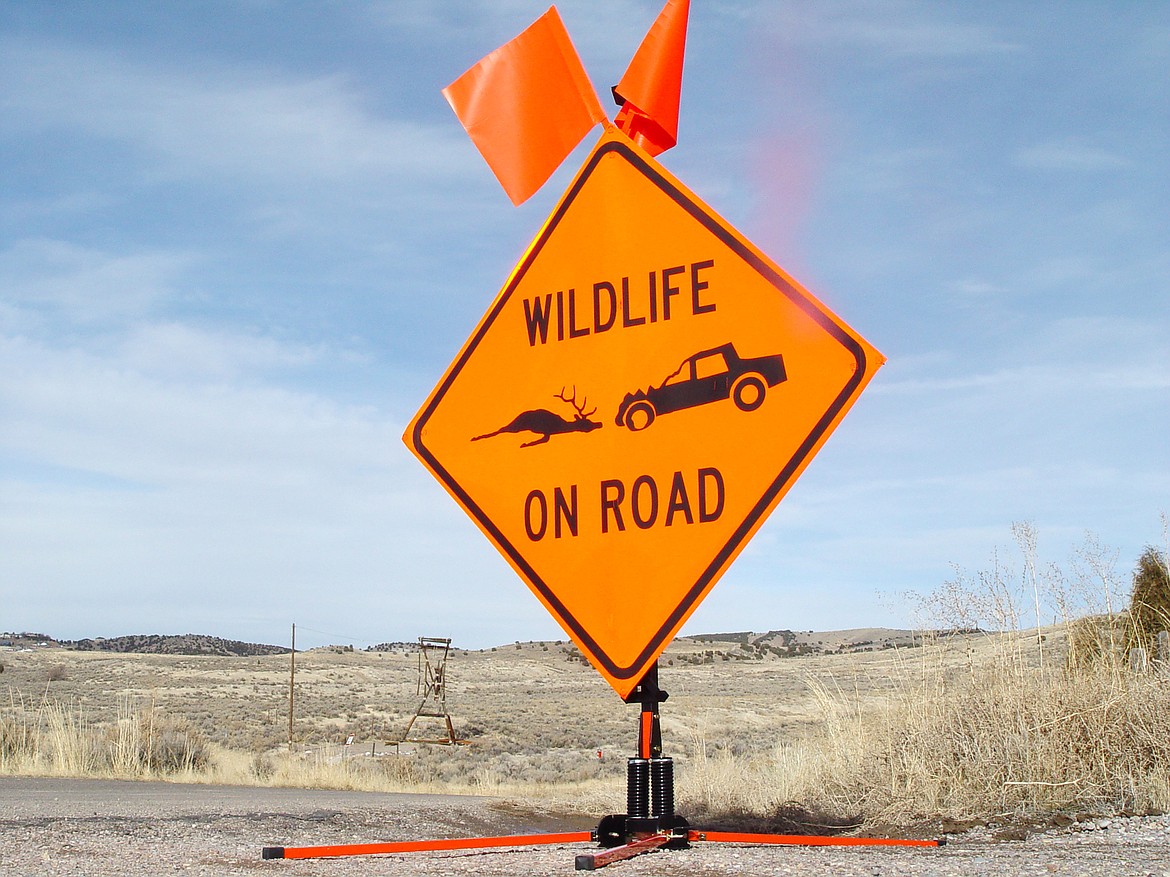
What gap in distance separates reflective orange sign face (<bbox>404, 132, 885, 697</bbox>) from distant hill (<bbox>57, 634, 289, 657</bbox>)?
83.4 m

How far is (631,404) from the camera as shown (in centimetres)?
340

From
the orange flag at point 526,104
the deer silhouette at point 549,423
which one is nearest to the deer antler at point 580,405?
the deer silhouette at point 549,423

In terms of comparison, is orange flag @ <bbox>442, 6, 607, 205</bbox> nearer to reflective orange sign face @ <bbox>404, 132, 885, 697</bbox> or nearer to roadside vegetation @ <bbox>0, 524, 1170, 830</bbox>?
reflective orange sign face @ <bbox>404, 132, 885, 697</bbox>

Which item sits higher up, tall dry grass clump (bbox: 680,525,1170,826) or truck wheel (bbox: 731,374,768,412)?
truck wheel (bbox: 731,374,768,412)

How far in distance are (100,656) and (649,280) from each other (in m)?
64.9

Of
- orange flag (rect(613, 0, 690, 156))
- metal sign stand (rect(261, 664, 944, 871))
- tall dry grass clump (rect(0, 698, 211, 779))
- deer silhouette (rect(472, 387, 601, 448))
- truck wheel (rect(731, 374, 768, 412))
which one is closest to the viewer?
truck wheel (rect(731, 374, 768, 412))

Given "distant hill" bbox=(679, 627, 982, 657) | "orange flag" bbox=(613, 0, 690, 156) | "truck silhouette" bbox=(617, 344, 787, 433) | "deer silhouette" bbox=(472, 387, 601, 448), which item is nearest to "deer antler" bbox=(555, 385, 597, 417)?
"deer silhouette" bbox=(472, 387, 601, 448)

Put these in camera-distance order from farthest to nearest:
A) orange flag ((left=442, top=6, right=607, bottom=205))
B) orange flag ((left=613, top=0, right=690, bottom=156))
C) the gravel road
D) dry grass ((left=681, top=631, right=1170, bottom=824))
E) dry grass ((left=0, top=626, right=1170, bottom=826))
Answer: dry grass ((left=0, top=626, right=1170, bottom=826)) → dry grass ((left=681, top=631, right=1170, bottom=824)) → orange flag ((left=442, top=6, right=607, bottom=205)) → orange flag ((left=613, top=0, right=690, bottom=156)) → the gravel road

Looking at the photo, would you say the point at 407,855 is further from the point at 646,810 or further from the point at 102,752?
the point at 102,752

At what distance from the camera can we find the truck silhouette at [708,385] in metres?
3.18

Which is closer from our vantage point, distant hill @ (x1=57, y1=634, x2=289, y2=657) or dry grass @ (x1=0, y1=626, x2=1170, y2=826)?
dry grass @ (x1=0, y1=626, x2=1170, y2=826)

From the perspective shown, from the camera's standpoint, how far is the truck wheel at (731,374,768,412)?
125 inches

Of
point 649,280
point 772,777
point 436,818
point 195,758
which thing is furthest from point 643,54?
point 195,758

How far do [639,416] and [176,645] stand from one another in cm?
9320
